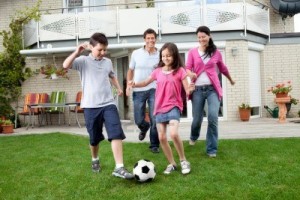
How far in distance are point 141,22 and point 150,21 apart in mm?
277

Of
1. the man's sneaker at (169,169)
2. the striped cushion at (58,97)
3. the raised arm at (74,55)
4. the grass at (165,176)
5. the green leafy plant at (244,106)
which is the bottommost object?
the grass at (165,176)

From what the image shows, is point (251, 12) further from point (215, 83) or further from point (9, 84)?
point (9, 84)

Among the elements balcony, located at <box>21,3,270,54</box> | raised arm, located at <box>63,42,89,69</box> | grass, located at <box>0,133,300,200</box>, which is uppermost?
balcony, located at <box>21,3,270,54</box>

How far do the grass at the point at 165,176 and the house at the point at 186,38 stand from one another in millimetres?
5431

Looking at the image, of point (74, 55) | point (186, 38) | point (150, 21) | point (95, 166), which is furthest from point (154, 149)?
point (150, 21)

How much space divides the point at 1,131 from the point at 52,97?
2.23m

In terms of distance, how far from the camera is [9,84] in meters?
12.8

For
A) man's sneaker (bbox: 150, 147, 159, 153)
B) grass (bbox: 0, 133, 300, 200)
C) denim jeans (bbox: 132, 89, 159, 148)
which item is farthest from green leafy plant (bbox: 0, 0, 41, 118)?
man's sneaker (bbox: 150, 147, 159, 153)

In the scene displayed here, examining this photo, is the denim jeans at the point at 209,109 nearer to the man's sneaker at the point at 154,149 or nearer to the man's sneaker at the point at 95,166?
the man's sneaker at the point at 154,149

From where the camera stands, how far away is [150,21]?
1177cm

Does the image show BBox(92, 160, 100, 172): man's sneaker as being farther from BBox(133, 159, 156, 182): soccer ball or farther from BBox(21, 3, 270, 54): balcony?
BBox(21, 3, 270, 54): balcony

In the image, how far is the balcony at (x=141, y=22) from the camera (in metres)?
11.6

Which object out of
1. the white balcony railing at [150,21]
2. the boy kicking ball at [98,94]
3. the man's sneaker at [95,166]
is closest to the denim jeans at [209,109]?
the boy kicking ball at [98,94]

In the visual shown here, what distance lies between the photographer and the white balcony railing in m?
11.6
